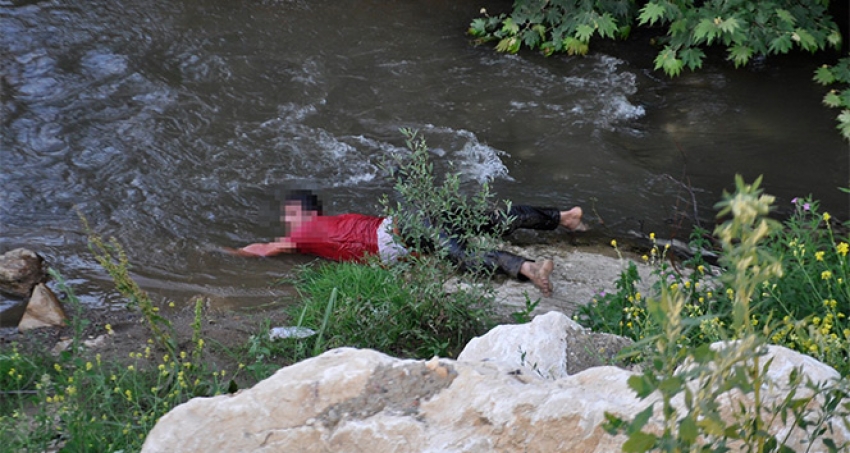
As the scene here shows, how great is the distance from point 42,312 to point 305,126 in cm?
300

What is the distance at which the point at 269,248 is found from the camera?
20.1 feet

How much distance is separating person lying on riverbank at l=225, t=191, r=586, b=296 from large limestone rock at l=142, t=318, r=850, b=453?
277cm

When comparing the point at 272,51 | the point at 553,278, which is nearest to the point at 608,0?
the point at 272,51

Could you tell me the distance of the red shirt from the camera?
233 inches

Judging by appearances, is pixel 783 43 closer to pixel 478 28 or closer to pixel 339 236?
pixel 478 28

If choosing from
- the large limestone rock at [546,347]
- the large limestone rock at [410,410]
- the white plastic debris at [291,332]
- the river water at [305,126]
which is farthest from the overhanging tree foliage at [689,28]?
the large limestone rock at [410,410]

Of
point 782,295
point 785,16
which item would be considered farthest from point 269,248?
point 785,16

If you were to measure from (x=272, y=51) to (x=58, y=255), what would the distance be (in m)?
3.48

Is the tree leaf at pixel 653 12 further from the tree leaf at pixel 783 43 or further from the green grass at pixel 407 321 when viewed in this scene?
the green grass at pixel 407 321

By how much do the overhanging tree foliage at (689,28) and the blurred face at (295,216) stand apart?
3542 millimetres

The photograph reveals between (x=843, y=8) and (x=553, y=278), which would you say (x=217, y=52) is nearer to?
(x=553, y=278)

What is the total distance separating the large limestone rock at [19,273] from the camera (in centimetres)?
559

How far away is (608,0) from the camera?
901cm

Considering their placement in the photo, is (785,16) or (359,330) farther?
(785,16)
